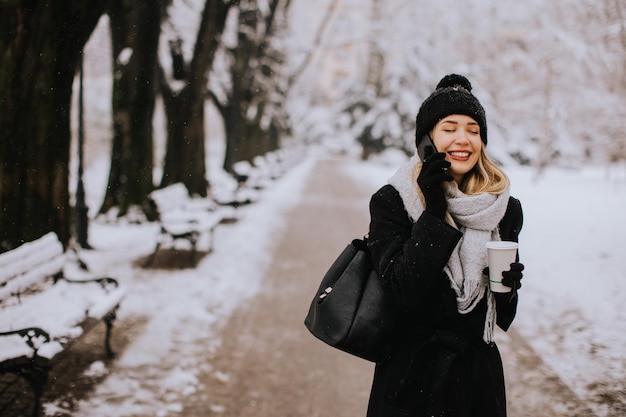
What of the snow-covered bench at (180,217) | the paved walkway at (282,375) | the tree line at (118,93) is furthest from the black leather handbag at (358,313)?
the snow-covered bench at (180,217)

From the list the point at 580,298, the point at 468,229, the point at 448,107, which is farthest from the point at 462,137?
the point at 580,298

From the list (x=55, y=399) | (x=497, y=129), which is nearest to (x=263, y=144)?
(x=497, y=129)

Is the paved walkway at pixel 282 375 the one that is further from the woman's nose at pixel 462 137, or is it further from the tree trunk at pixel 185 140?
the tree trunk at pixel 185 140

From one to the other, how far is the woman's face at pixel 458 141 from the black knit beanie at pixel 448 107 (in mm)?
24

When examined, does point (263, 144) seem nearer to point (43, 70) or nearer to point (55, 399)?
point (43, 70)

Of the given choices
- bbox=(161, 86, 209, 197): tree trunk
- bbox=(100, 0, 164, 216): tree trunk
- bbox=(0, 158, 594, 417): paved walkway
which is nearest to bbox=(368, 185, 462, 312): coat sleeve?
bbox=(0, 158, 594, 417): paved walkway

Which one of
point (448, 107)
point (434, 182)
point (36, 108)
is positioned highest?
point (36, 108)

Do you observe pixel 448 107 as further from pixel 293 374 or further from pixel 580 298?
pixel 580 298

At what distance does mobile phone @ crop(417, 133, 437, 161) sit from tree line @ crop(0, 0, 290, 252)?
182 inches

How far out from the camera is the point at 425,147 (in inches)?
85.6

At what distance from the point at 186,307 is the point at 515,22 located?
105ft

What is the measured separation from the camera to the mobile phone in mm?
2158

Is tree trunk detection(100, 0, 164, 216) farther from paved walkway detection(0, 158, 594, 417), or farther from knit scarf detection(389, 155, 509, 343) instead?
knit scarf detection(389, 155, 509, 343)

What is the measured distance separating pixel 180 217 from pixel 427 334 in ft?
26.6
